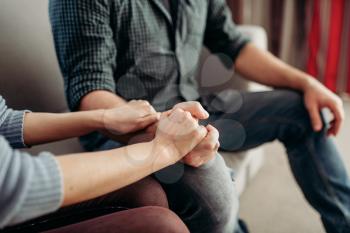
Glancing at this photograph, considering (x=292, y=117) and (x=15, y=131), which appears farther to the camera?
(x=292, y=117)

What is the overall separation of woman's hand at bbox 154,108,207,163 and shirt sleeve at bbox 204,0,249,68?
0.57m

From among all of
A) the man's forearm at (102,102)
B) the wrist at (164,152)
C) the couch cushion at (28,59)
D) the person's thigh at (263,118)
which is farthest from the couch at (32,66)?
the wrist at (164,152)

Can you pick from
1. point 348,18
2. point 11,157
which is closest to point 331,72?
point 348,18

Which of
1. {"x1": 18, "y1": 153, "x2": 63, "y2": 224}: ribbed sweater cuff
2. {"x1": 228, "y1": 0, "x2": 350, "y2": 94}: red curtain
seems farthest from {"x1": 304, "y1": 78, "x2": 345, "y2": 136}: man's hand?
{"x1": 228, "y1": 0, "x2": 350, "y2": 94}: red curtain

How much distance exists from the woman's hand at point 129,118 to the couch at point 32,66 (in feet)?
1.01

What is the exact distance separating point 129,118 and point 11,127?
238mm

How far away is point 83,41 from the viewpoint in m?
0.92

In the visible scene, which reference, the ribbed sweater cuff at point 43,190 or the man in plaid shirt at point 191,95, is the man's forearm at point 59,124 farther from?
the ribbed sweater cuff at point 43,190

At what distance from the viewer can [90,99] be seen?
36.0 inches

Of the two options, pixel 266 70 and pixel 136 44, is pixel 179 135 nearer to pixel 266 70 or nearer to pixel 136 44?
pixel 136 44

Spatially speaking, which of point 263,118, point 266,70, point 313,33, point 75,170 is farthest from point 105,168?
point 313,33

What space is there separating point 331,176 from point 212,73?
552mm

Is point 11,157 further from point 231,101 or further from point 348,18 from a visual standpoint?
point 348,18

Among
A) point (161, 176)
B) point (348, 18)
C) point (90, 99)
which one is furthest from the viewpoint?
point (348, 18)
